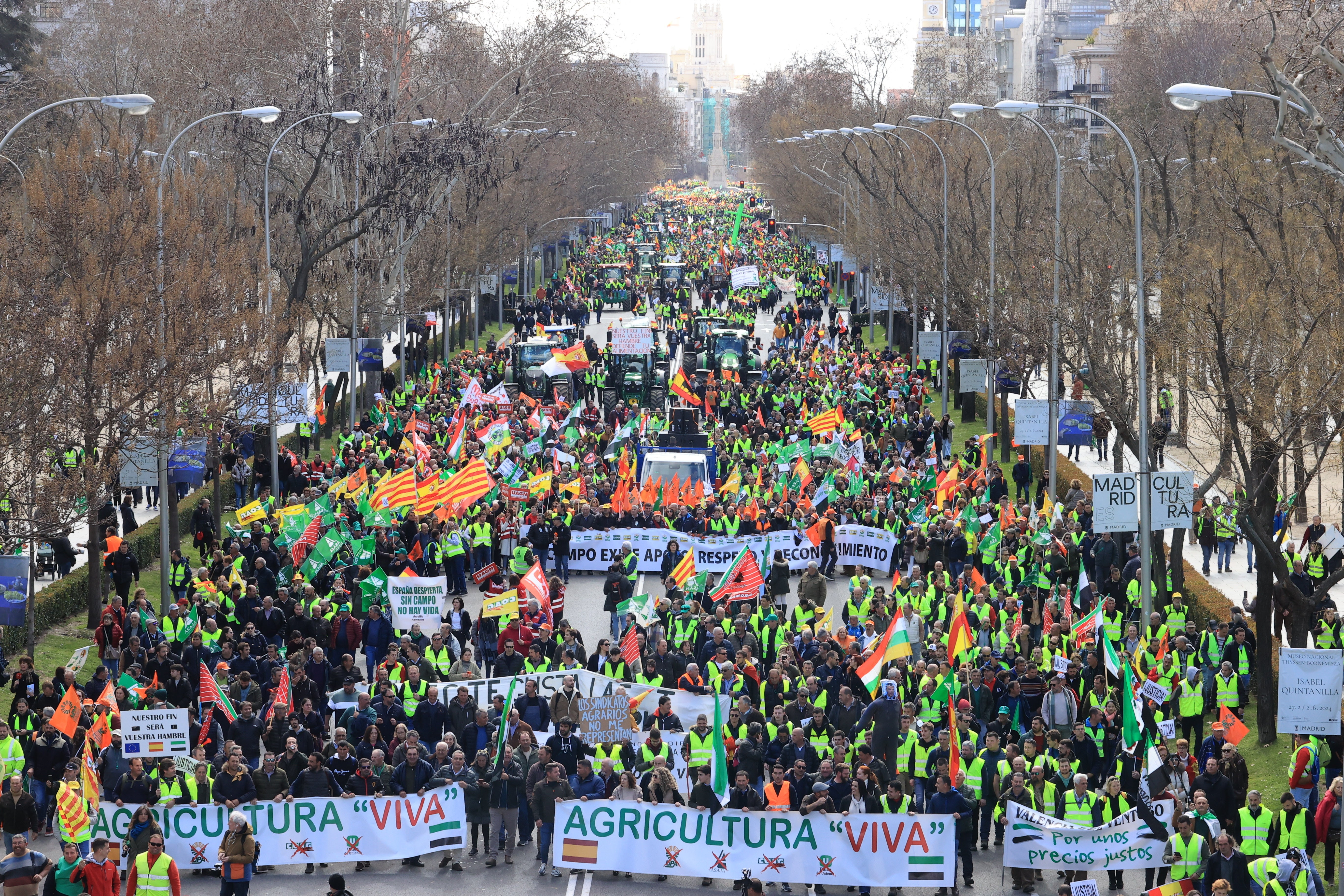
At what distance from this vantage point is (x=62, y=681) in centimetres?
1736

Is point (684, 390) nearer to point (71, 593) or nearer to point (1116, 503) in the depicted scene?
point (71, 593)

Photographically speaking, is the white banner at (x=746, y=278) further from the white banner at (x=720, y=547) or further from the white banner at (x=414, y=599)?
the white banner at (x=414, y=599)

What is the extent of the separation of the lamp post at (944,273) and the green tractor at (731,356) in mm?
5287

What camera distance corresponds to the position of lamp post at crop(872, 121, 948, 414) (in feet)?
132

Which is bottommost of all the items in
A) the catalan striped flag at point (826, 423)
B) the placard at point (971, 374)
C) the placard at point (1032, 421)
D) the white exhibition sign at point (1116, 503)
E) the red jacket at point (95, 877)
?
the catalan striped flag at point (826, 423)

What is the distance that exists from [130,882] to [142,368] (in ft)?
36.9

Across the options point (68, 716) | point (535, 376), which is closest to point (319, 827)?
point (68, 716)

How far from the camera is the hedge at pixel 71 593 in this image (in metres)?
23.2

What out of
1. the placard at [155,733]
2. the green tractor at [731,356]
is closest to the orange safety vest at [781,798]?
the placard at [155,733]

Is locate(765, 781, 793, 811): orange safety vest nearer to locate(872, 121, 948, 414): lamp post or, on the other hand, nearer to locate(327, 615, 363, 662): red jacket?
locate(327, 615, 363, 662): red jacket

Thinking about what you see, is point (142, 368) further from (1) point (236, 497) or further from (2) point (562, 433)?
(2) point (562, 433)

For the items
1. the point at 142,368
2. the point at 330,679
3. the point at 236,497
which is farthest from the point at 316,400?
the point at 330,679

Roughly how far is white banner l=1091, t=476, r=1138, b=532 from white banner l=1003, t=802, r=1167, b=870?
22.7ft

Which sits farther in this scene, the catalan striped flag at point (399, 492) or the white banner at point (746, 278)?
the white banner at point (746, 278)
